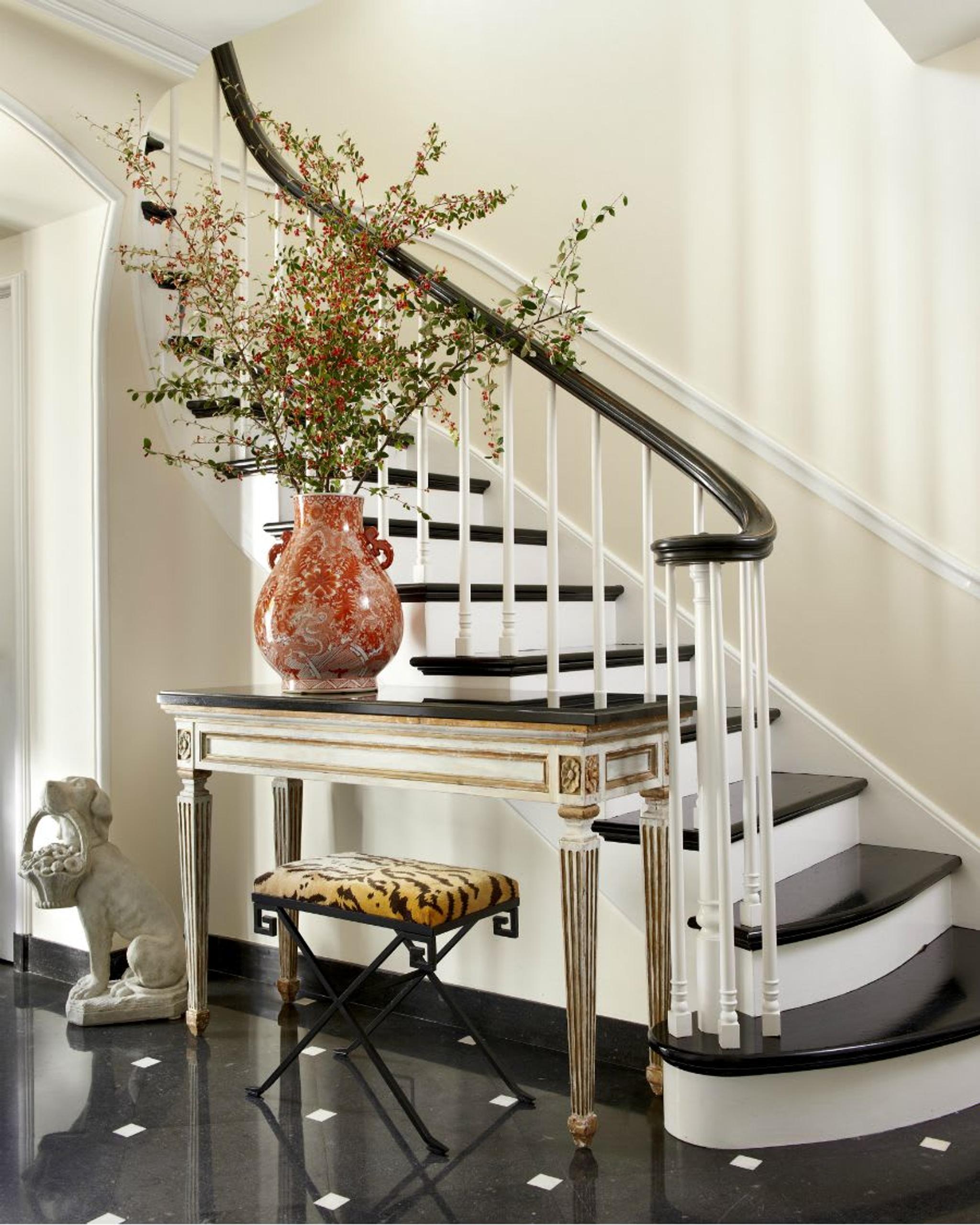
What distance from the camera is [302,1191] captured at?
7.15ft

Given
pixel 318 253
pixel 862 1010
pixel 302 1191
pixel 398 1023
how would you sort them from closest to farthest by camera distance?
pixel 302 1191 < pixel 862 1010 < pixel 318 253 < pixel 398 1023

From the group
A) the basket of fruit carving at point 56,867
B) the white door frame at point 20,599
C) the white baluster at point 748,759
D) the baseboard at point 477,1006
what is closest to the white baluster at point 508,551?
the white baluster at point 748,759

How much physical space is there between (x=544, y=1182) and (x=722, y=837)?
75cm

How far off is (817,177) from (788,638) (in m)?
1.43

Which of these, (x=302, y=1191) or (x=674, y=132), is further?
(x=674, y=132)

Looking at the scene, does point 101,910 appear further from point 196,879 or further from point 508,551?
point 508,551

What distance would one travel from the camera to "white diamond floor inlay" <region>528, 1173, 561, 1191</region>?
7.20ft

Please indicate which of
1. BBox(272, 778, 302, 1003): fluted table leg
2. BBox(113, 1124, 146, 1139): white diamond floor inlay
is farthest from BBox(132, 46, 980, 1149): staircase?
BBox(113, 1124, 146, 1139): white diamond floor inlay

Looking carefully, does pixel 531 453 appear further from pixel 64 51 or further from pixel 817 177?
pixel 64 51

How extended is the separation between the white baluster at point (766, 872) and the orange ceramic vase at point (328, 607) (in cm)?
90

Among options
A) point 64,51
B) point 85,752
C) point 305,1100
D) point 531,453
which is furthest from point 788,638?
point 64,51

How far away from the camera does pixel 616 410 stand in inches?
109

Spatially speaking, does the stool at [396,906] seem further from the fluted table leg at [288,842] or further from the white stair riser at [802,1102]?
the fluted table leg at [288,842]

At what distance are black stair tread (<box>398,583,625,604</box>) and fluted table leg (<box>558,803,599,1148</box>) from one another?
89cm
